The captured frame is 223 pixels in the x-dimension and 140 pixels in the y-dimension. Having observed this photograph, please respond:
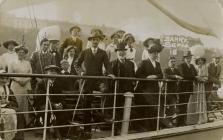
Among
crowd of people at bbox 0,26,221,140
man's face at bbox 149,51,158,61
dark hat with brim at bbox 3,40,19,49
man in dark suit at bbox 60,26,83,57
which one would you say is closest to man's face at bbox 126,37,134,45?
crowd of people at bbox 0,26,221,140

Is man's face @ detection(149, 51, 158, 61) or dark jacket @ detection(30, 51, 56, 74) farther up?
man's face @ detection(149, 51, 158, 61)

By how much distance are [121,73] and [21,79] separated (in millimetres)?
392

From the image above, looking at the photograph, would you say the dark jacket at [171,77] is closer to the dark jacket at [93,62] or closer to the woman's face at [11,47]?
the dark jacket at [93,62]

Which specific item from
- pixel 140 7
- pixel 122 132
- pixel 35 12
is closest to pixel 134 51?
pixel 140 7

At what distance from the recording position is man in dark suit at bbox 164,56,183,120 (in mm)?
1359

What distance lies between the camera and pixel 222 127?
4.96 feet

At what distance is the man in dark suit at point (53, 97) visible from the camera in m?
1.03

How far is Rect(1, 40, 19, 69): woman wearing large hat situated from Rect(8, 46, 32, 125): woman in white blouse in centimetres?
1

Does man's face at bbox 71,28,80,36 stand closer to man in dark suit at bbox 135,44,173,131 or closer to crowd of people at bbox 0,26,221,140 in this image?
crowd of people at bbox 0,26,221,140

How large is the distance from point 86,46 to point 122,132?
364mm

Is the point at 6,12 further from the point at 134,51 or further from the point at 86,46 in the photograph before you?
the point at 134,51

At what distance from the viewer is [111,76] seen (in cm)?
119

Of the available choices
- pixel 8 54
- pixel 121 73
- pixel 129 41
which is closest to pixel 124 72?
pixel 121 73

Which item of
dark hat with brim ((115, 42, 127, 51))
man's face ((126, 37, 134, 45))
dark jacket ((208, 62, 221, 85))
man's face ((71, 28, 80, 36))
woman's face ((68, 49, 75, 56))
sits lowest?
dark jacket ((208, 62, 221, 85))
